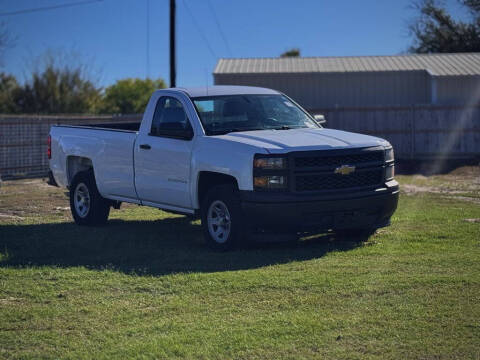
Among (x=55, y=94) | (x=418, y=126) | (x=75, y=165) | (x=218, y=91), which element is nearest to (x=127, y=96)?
(x=55, y=94)

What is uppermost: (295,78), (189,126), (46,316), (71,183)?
(295,78)

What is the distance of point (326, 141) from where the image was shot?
968 centimetres

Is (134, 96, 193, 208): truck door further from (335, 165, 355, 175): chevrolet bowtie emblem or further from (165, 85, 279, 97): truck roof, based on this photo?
(335, 165, 355, 175): chevrolet bowtie emblem

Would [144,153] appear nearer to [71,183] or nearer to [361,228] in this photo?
[71,183]

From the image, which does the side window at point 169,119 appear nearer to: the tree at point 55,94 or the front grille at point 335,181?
the front grille at point 335,181

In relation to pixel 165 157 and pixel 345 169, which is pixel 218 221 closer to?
pixel 165 157

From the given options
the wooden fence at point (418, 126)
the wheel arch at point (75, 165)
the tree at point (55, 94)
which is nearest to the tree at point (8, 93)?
the tree at point (55, 94)

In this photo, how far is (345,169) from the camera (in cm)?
948

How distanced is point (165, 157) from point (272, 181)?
1950 mm

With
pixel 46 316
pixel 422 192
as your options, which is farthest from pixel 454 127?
pixel 46 316

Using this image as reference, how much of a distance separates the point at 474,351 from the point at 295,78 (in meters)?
26.6

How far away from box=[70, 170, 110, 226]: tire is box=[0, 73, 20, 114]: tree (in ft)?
140

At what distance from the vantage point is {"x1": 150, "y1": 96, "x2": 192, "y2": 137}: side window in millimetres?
10484

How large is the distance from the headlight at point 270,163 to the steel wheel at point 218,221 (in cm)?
74
